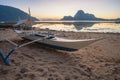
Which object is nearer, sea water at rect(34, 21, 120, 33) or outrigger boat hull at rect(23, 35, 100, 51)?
outrigger boat hull at rect(23, 35, 100, 51)

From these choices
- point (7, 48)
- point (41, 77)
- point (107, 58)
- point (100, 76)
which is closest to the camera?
point (41, 77)

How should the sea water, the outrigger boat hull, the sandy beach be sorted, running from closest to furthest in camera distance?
1. the sandy beach
2. the outrigger boat hull
3. the sea water

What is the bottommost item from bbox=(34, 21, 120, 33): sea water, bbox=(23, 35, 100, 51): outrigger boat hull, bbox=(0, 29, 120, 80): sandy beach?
bbox=(0, 29, 120, 80): sandy beach

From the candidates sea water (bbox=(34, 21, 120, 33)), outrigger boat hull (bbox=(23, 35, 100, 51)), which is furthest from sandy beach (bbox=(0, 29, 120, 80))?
sea water (bbox=(34, 21, 120, 33))

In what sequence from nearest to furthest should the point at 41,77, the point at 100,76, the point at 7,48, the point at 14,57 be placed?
the point at 41,77
the point at 100,76
the point at 14,57
the point at 7,48

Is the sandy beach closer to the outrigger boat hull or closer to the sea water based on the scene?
the outrigger boat hull

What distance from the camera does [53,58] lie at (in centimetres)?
724

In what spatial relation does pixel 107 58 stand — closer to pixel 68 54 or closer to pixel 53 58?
pixel 68 54

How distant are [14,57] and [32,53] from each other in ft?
3.78

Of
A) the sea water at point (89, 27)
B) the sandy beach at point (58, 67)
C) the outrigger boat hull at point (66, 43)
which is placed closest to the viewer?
the sandy beach at point (58, 67)

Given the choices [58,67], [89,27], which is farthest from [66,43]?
[89,27]

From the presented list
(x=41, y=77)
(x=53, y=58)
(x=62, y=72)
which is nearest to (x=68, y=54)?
(x=53, y=58)

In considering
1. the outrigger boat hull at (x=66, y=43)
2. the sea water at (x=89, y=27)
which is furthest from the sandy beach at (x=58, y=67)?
the sea water at (x=89, y=27)

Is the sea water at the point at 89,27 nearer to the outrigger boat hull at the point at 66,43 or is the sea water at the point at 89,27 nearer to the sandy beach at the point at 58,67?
the outrigger boat hull at the point at 66,43
